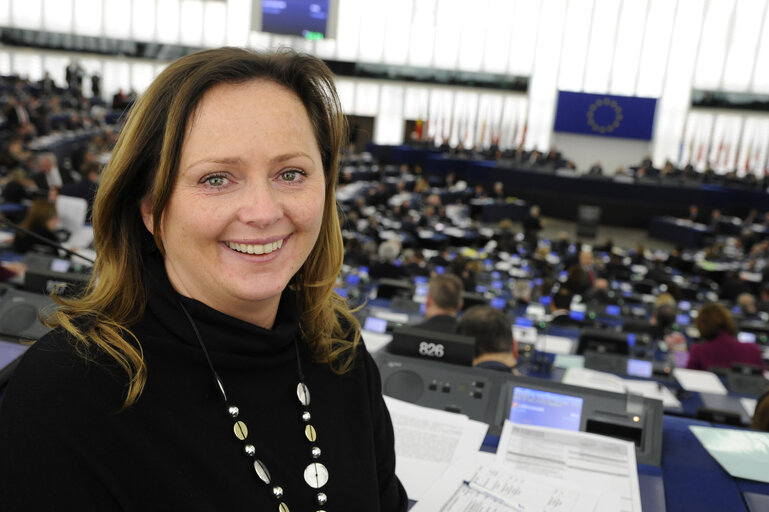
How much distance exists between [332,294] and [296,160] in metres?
0.47

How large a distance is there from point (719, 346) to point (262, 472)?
5.41 meters

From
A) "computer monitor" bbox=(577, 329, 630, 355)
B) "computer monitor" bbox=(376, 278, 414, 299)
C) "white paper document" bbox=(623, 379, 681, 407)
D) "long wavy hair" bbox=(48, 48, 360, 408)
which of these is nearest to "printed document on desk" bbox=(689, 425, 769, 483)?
"long wavy hair" bbox=(48, 48, 360, 408)

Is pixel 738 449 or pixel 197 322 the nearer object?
pixel 197 322

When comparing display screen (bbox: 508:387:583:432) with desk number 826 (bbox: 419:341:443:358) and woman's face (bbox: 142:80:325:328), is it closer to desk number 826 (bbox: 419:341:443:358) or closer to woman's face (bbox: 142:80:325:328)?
desk number 826 (bbox: 419:341:443:358)

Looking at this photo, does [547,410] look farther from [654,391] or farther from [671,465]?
[654,391]

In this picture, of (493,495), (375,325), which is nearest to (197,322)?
(493,495)

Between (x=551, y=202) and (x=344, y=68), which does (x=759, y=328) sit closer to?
(x=551, y=202)

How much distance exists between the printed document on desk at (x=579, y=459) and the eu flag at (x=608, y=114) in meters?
24.4

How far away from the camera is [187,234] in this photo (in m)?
1.03

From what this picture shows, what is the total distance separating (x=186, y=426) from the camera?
100cm

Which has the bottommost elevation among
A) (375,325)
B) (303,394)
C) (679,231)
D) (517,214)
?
(517,214)

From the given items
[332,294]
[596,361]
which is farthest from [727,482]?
[596,361]

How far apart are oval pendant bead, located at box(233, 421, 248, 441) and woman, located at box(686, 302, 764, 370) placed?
17.6 feet

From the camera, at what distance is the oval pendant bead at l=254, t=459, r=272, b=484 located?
3.43 feet
